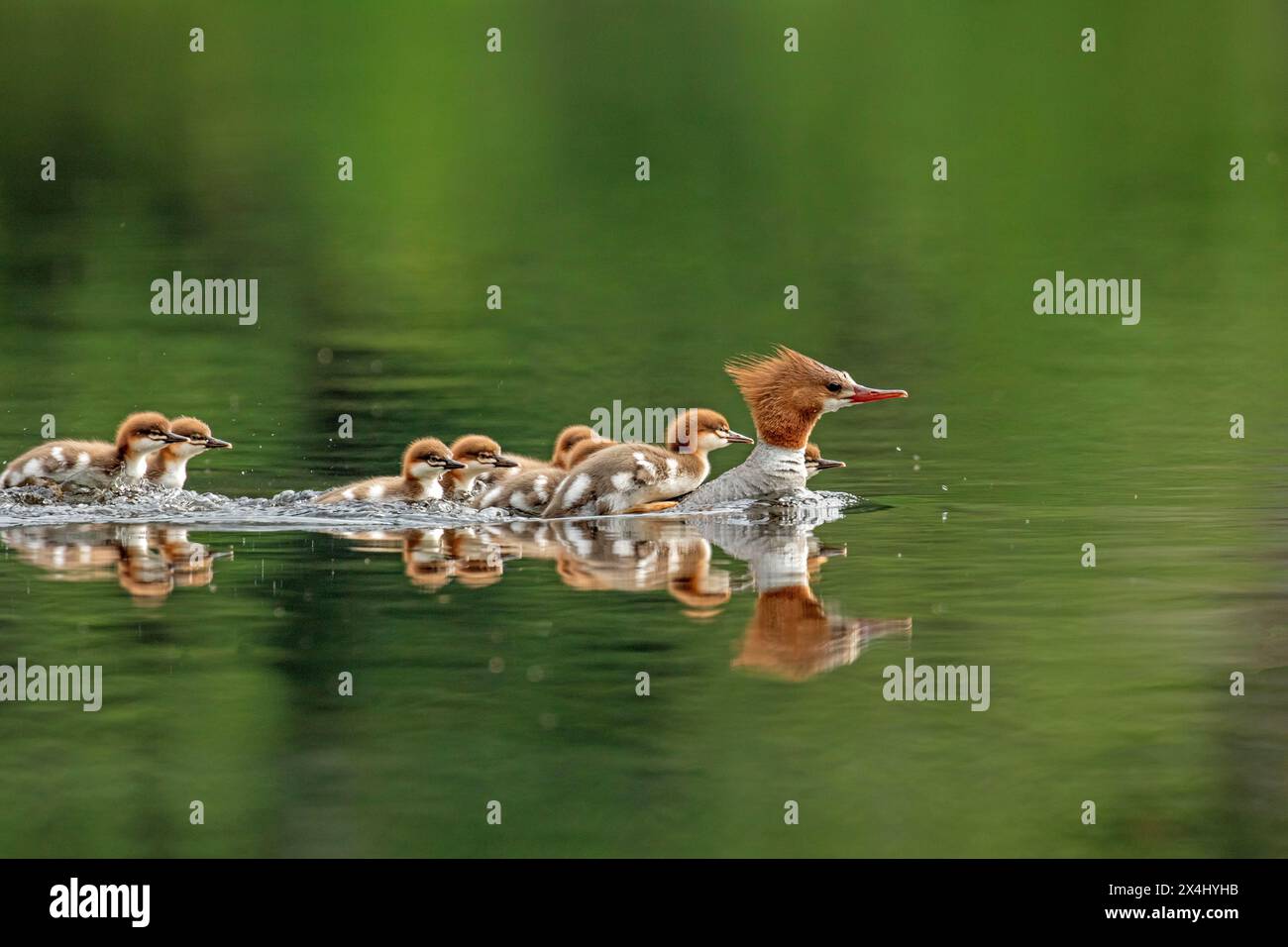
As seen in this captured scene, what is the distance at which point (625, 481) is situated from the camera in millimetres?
12297

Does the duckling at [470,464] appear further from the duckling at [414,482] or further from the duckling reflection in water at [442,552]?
the duckling reflection in water at [442,552]

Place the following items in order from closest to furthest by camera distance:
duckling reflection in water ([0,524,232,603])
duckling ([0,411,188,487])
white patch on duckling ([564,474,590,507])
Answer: duckling reflection in water ([0,524,232,603]) → white patch on duckling ([564,474,590,507]) → duckling ([0,411,188,487])

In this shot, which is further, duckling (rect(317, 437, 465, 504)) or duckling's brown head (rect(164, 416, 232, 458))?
duckling's brown head (rect(164, 416, 232, 458))

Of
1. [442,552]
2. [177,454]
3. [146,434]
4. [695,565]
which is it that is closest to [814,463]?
[695,565]

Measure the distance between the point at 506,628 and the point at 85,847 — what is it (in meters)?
2.79

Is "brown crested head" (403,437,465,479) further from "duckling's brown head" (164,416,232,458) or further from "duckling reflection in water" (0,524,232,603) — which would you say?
"duckling reflection in water" (0,524,232,603)

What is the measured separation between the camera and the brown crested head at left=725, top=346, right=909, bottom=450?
42.2 ft

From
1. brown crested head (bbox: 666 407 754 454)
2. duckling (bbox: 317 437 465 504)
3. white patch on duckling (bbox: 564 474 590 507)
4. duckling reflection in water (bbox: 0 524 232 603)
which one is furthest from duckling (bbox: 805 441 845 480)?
→ duckling reflection in water (bbox: 0 524 232 603)

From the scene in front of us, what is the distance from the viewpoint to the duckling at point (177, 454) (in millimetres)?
13469

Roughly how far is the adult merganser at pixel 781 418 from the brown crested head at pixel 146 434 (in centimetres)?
327

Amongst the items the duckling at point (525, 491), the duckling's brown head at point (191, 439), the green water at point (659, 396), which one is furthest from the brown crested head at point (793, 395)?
the duckling's brown head at point (191, 439)

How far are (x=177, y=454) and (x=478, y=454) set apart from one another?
198cm

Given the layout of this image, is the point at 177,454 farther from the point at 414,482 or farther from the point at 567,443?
the point at 567,443
